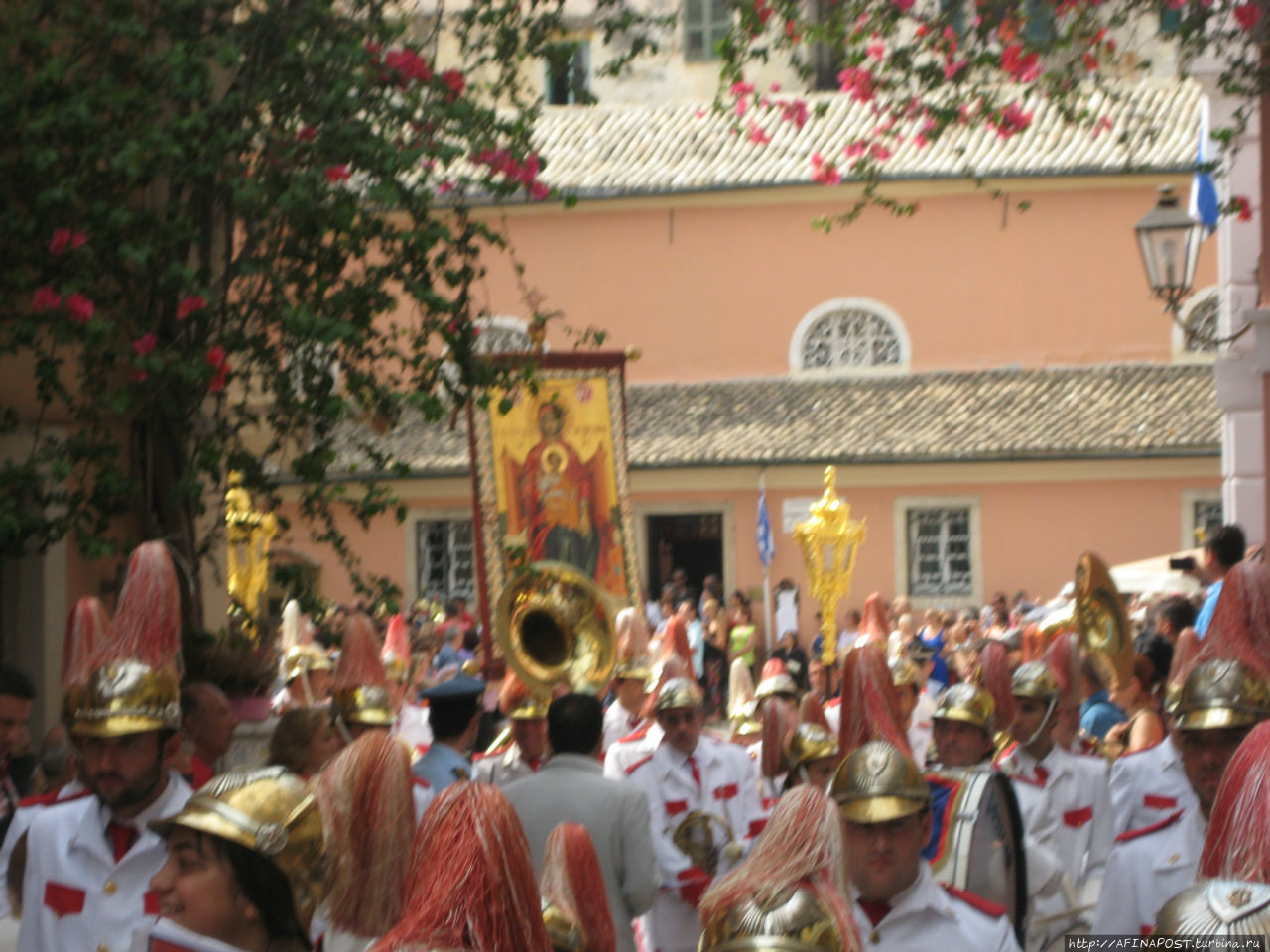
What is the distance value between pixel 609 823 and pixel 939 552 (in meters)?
24.8

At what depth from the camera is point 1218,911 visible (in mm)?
2795

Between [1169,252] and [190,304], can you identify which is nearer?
[190,304]

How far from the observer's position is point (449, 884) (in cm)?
314

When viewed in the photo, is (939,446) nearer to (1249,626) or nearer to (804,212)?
(804,212)

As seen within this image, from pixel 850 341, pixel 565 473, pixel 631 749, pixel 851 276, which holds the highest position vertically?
pixel 851 276

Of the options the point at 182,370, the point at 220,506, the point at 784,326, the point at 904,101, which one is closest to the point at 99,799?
the point at 182,370

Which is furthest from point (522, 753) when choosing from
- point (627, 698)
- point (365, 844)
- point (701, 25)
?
point (701, 25)

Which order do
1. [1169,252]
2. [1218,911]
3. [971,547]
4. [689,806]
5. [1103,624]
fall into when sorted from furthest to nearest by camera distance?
1. [971,547]
2. [1169,252]
3. [1103,624]
4. [689,806]
5. [1218,911]

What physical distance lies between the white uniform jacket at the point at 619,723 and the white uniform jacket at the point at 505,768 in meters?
1.98

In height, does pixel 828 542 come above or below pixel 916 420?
below

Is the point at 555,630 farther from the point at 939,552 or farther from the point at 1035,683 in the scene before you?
the point at 939,552

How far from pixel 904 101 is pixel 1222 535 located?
9.27 ft

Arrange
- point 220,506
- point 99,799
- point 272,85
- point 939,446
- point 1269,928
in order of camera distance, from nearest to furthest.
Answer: point 1269,928 < point 99,799 < point 272,85 < point 220,506 < point 939,446

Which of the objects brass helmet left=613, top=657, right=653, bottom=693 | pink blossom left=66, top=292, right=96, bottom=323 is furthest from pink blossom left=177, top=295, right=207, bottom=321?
brass helmet left=613, top=657, right=653, bottom=693
